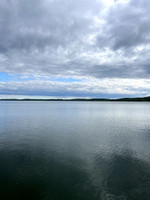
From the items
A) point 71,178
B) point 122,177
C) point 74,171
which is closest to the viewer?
point 71,178

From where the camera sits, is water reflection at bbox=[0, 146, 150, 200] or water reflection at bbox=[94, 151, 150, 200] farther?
water reflection at bbox=[94, 151, 150, 200]

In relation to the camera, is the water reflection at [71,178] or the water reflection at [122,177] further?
the water reflection at [122,177]

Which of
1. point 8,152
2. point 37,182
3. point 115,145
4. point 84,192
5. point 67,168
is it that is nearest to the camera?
point 84,192

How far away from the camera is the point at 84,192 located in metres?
10.2

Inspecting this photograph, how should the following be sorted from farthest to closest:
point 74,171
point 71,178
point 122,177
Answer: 1. point 74,171
2. point 122,177
3. point 71,178

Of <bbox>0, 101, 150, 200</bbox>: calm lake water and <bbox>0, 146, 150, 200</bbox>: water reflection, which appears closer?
<bbox>0, 146, 150, 200</bbox>: water reflection

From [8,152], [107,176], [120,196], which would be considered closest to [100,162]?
[107,176]

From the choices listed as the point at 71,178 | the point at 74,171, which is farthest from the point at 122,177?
the point at 71,178

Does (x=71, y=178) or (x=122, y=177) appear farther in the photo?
(x=122, y=177)

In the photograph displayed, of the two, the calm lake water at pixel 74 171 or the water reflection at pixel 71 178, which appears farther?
the calm lake water at pixel 74 171

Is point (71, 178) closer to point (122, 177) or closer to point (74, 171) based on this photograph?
point (74, 171)

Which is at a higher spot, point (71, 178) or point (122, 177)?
point (71, 178)

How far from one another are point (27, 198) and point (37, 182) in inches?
68.1

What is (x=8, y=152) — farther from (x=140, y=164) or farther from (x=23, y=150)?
(x=140, y=164)
